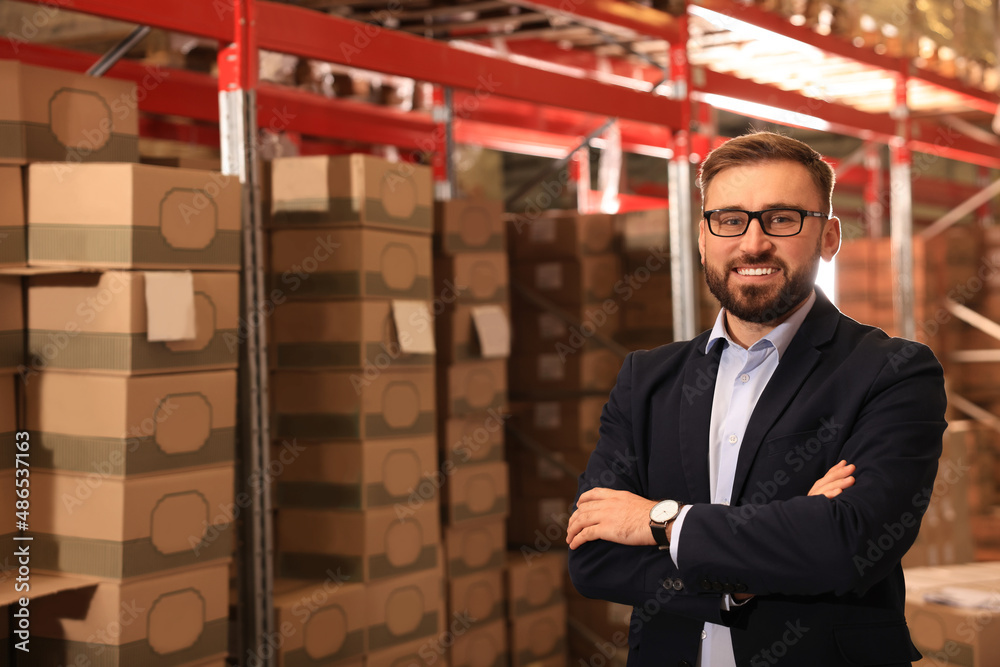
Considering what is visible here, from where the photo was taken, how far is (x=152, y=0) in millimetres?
3334

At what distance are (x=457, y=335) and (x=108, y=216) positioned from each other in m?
1.97

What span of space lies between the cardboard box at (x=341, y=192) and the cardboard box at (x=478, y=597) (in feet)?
5.81

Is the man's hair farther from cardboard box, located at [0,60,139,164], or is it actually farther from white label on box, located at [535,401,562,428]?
white label on box, located at [535,401,562,428]

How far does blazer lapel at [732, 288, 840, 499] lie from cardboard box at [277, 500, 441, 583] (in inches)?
97.1

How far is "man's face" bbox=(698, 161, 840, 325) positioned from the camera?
211 cm

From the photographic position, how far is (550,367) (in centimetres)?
600

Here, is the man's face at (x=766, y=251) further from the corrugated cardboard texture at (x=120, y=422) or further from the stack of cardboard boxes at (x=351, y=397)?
the stack of cardboard boxes at (x=351, y=397)

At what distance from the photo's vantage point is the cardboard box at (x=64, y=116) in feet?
10.9

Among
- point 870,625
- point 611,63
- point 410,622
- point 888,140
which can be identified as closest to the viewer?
point 870,625

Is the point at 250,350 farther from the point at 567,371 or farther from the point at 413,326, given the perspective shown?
the point at 567,371

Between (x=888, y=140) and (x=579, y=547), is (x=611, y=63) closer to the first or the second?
(x=888, y=140)

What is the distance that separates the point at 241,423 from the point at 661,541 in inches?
82.7

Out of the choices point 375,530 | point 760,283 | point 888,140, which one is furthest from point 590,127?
point 760,283

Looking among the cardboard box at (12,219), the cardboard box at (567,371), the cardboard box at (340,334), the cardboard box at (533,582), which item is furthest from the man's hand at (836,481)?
the cardboard box at (567,371)
